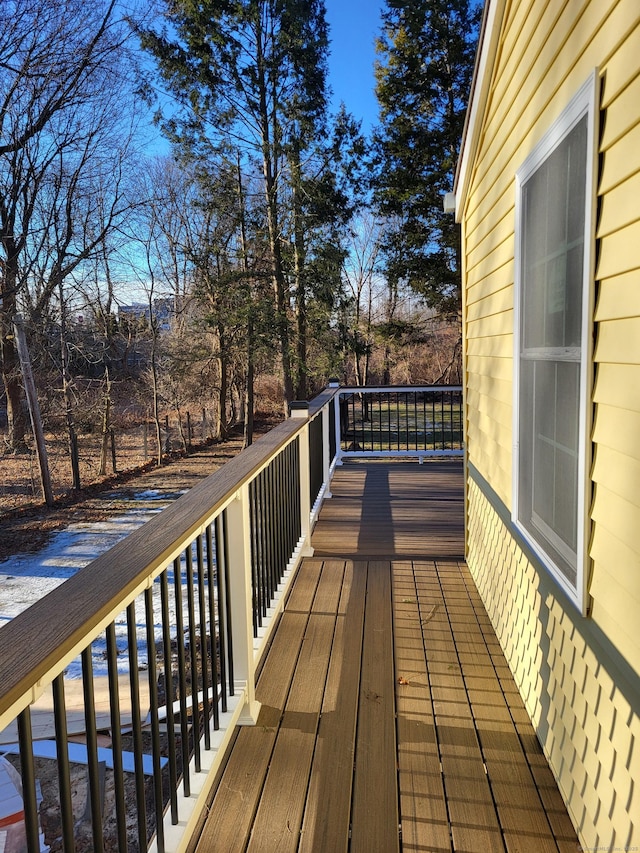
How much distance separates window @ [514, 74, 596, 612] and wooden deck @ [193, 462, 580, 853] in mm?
704

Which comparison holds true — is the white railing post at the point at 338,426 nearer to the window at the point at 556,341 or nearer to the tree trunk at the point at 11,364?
the window at the point at 556,341

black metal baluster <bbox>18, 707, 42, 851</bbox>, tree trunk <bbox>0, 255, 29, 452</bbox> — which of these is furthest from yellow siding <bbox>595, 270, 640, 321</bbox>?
tree trunk <bbox>0, 255, 29, 452</bbox>

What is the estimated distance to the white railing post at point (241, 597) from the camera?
2.24m

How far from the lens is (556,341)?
2.07 metres

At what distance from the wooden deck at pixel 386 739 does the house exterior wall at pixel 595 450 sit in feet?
0.52

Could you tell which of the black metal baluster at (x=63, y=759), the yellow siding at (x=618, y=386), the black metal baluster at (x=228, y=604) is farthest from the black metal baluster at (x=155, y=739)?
the yellow siding at (x=618, y=386)

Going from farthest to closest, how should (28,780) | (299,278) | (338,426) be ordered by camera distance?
(299,278)
(338,426)
(28,780)

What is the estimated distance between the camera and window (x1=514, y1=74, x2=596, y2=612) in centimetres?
175

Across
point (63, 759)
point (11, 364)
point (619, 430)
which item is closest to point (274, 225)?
point (11, 364)

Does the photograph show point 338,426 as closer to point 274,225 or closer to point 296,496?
point 296,496

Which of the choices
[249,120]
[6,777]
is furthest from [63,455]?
[6,777]

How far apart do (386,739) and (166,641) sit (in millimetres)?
1104

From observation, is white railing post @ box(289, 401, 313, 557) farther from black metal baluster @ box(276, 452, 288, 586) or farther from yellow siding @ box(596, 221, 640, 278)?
yellow siding @ box(596, 221, 640, 278)

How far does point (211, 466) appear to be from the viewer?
53.7 ft
